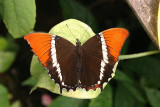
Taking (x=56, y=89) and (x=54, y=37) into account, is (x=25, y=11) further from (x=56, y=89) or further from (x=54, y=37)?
(x=56, y=89)

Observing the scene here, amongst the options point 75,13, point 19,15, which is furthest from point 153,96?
point 19,15

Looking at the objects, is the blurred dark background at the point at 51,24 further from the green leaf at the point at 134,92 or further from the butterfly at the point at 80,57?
the butterfly at the point at 80,57

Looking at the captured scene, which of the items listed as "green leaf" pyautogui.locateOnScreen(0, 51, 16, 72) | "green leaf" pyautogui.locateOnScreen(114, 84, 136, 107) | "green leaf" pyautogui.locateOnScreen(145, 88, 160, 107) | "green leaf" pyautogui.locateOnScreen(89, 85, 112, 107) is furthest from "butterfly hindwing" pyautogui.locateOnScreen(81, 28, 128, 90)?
"green leaf" pyautogui.locateOnScreen(0, 51, 16, 72)

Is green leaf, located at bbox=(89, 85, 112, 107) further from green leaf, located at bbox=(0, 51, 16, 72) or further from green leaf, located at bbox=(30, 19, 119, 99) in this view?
green leaf, located at bbox=(0, 51, 16, 72)

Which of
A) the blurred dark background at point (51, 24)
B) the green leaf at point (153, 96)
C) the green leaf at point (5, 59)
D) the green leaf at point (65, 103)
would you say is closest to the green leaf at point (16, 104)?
the blurred dark background at point (51, 24)

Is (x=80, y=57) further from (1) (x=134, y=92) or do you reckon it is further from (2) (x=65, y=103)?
(1) (x=134, y=92)
